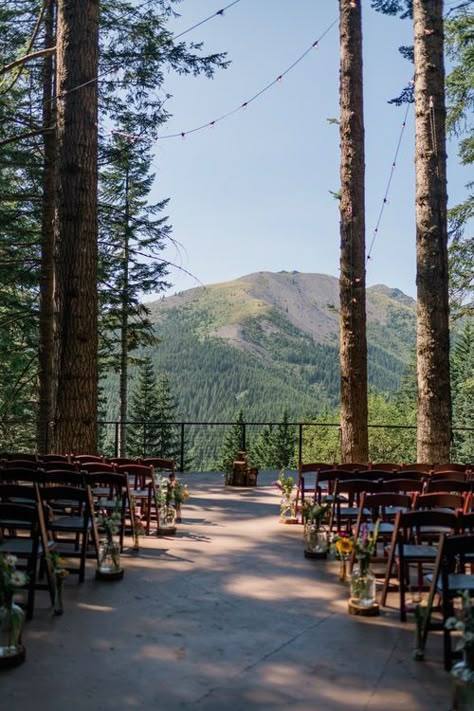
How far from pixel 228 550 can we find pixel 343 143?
7.58 metres

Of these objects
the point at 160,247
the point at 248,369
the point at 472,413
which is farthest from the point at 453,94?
the point at 248,369

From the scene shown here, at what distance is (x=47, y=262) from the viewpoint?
1436cm

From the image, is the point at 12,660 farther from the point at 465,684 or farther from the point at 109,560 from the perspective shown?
the point at 465,684

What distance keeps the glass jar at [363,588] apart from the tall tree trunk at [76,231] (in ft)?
18.3

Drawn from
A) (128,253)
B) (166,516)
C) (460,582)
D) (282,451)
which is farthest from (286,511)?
(282,451)

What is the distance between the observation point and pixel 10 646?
381 cm

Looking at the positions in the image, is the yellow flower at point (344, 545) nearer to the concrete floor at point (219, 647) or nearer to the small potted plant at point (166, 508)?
the concrete floor at point (219, 647)

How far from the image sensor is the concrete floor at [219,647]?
3420 mm

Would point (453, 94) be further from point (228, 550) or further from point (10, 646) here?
point (10, 646)

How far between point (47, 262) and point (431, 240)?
8024 millimetres

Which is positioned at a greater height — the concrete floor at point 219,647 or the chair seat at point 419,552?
the chair seat at point 419,552

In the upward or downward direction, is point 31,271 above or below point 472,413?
above

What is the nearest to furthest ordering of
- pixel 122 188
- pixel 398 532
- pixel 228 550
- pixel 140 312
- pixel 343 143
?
pixel 398 532 < pixel 228 550 < pixel 343 143 < pixel 140 312 < pixel 122 188

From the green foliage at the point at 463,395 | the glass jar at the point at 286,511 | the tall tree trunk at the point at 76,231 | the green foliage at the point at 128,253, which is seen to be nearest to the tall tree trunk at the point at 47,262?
the green foliage at the point at 128,253
